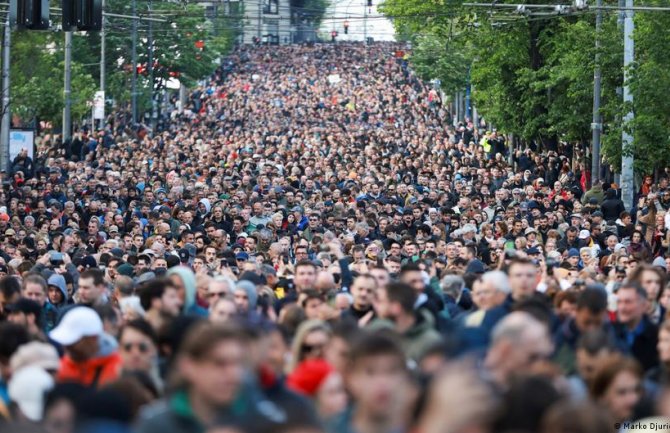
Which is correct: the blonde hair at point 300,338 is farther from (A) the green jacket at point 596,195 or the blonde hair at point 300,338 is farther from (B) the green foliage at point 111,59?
(B) the green foliage at point 111,59

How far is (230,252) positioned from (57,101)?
3722 centimetres

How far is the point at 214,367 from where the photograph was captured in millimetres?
7766

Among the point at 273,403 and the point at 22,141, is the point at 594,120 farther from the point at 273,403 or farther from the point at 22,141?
the point at 273,403

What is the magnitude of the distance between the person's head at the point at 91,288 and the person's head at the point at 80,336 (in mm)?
3534

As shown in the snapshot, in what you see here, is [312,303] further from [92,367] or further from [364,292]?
[92,367]

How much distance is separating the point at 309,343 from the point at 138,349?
0.94 m

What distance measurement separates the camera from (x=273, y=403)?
8586 mm

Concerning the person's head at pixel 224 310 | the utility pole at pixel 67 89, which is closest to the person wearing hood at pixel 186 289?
the person's head at pixel 224 310

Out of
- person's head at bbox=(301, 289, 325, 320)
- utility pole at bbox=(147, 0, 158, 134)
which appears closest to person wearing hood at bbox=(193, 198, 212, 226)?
person's head at bbox=(301, 289, 325, 320)

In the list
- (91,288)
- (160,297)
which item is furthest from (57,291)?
(160,297)

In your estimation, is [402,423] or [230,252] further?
[230,252]

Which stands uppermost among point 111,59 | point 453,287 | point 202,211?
point 111,59

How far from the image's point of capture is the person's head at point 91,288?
14867mm

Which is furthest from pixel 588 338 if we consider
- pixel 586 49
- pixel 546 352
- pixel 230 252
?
pixel 586 49
